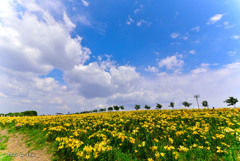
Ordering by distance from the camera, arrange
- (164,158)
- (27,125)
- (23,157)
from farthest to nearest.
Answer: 1. (27,125)
2. (23,157)
3. (164,158)

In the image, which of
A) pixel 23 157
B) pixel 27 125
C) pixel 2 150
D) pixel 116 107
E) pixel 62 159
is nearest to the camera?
pixel 62 159

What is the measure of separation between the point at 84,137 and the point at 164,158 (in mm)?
4218

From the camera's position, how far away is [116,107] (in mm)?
31000

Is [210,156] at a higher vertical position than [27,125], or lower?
lower

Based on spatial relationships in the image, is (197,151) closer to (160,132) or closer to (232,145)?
(232,145)

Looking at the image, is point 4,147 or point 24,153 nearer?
point 24,153

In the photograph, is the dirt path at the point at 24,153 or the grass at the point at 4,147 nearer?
the dirt path at the point at 24,153

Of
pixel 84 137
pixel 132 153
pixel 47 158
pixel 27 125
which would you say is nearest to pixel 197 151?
pixel 132 153

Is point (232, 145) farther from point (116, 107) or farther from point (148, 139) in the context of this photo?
point (116, 107)

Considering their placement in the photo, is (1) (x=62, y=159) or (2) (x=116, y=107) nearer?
(1) (x=62, y=159)

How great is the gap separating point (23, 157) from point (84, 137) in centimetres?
274

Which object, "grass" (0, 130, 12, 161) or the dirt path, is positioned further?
"grass" (0, 130, 12, 161)

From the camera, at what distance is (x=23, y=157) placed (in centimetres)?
570

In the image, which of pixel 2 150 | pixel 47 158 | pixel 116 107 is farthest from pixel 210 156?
pixel 116 107
